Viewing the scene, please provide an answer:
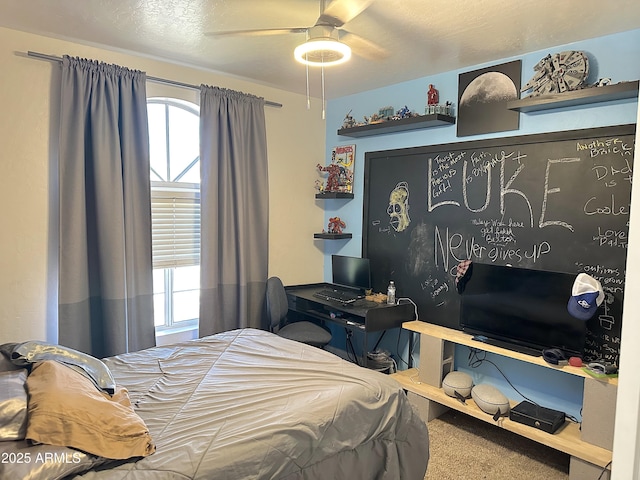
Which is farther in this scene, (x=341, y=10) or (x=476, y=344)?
(x=476, y=344)

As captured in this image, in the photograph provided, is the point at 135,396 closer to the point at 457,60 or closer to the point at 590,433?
the point at 590,433

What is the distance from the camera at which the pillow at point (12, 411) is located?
1396 millimetres

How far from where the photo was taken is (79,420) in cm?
147

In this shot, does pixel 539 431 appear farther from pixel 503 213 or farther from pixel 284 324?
pixel 284 324

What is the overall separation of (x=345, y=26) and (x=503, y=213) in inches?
65.0

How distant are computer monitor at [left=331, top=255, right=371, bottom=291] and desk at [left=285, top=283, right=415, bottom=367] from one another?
0.61 feet

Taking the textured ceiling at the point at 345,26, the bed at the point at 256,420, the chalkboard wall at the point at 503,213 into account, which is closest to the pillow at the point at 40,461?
the bed at the point at 256,420

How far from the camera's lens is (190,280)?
380 centimetres

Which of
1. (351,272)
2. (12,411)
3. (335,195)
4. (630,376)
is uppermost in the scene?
(335,195)

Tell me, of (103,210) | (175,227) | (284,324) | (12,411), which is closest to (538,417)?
(284,324)

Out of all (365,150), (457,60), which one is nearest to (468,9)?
(457,60)

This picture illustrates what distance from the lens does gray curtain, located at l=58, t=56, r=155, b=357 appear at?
115 inches

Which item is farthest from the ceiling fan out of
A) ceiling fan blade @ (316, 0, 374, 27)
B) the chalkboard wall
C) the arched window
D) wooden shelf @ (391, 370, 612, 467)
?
wooden shelf @ (391, 370, 612, 467)

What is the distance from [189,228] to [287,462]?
2.40 m
